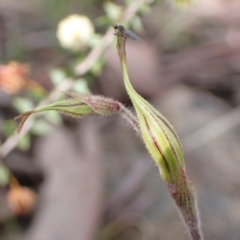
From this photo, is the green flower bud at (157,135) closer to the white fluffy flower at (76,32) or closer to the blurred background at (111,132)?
the blurred background at (111,132)

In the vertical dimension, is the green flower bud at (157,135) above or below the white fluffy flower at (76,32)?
below

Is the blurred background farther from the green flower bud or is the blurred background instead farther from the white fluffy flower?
the green flower bud

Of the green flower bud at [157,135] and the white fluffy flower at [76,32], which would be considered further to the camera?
the white fluffy flower at [76,32]

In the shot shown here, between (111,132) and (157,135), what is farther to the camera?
(111,132)

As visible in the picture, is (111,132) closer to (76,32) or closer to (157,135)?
(76,32)

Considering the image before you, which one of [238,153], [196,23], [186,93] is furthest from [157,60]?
[238,153]

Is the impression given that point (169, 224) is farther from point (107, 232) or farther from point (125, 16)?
point (125, 16)

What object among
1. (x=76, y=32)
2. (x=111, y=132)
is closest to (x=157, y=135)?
(x=76, y=32)

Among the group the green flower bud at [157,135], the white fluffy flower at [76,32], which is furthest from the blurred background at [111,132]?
the green flower bud at [157,135]
